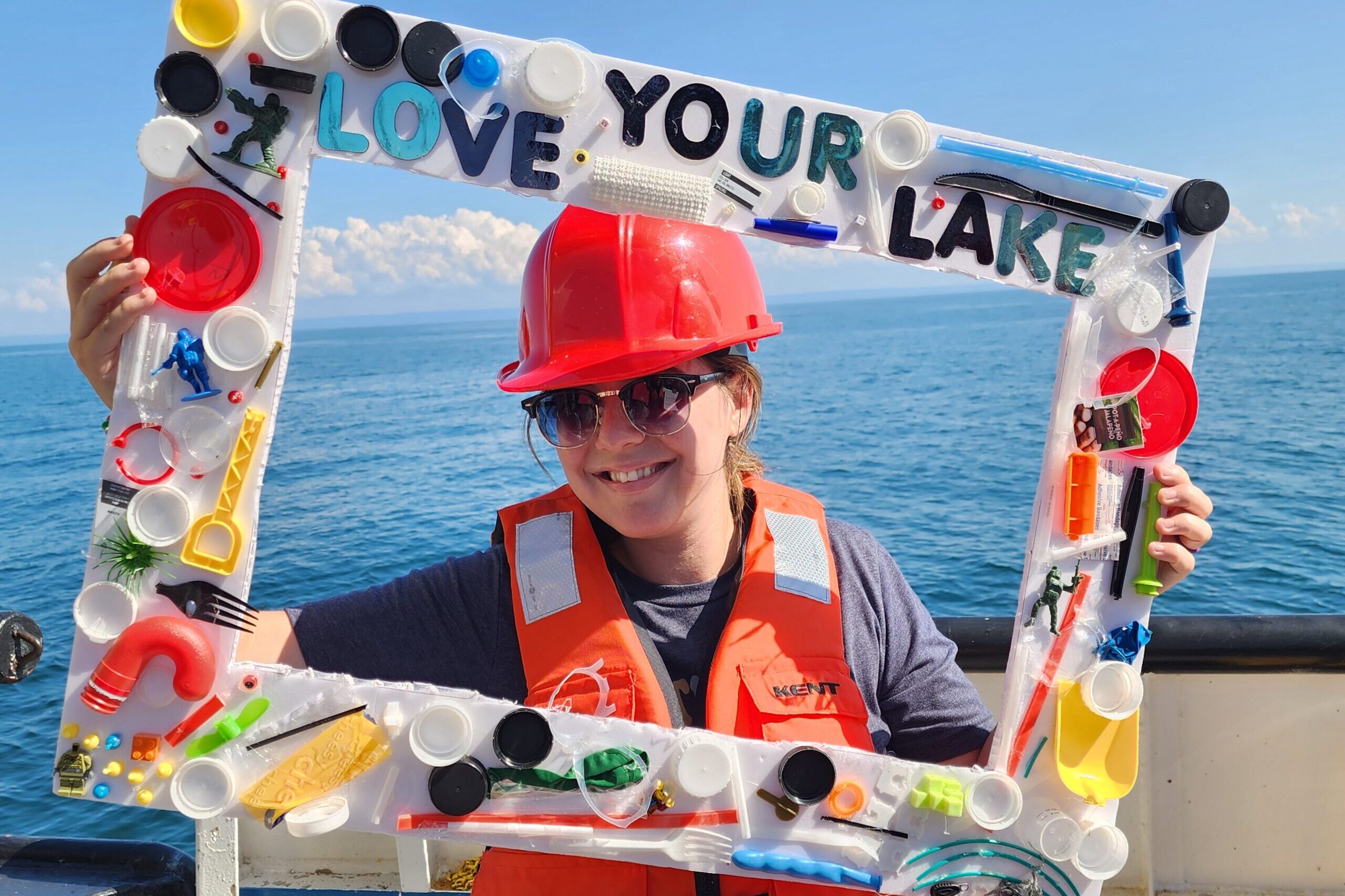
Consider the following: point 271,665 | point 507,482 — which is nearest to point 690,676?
point 271,665

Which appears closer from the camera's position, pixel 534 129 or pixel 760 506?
pixel 534 129

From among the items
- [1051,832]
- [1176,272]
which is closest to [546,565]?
[1051,832]

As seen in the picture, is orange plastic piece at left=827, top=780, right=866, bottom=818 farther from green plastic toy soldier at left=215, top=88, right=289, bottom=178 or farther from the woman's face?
green plastic toy soldier at left=215, top=88, right=289, bottom=178

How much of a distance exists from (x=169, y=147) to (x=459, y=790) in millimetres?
1375

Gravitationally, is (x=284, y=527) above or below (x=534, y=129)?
below

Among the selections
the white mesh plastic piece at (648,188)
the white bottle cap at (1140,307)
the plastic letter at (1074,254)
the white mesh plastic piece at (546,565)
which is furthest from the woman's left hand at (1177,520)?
the white mesh plastic piece at (546,565)

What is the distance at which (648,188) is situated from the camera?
1.82 metres

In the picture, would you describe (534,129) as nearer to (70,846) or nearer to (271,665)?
(271,665)

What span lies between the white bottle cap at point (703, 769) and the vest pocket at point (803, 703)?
0.62 ft

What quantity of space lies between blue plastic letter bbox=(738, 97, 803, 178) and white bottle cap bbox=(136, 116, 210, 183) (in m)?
1.06

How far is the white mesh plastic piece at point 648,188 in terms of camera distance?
1820mm

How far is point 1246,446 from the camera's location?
23.3m

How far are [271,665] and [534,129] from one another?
3.99ft

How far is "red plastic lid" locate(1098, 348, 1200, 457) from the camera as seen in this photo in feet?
6.60
